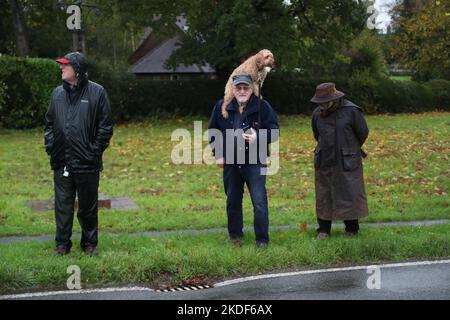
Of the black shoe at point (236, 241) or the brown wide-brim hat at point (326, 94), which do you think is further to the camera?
the brown wide-brim hat at point (326, 94)

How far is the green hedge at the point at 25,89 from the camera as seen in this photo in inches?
1069

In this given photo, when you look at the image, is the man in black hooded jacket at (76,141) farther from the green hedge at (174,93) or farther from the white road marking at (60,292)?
the green hedge at (174,93)

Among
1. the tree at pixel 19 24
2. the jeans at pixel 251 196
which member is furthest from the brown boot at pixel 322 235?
the tree at pixel 19 24

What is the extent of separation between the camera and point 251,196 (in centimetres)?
814

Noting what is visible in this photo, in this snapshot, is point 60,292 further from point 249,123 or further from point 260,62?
point 260,62

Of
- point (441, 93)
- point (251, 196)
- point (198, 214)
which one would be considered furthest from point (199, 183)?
point (441, 93)

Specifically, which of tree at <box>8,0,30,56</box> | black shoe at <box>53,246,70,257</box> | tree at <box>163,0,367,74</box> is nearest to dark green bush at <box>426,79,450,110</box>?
tree at <box>163,0,367,74</box>

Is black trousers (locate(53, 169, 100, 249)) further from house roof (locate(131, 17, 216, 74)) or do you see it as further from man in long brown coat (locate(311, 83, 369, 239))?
house roof (locate(131, 17, 216, 74))

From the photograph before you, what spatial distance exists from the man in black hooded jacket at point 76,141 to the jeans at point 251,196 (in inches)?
63.2

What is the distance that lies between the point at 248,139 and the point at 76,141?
6.38ft

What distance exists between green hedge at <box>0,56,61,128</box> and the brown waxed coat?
20.8m

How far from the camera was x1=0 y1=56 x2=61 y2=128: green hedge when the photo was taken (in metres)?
27.1

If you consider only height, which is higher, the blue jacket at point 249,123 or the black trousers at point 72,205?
the blue jacket at point 249,123

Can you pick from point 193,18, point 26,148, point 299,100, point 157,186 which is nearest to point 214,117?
point 157,186
